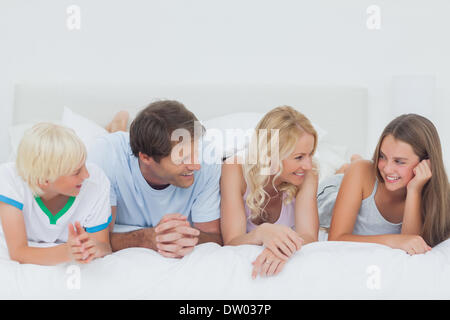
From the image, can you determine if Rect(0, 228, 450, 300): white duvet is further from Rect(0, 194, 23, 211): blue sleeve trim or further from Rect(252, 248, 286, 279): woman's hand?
Rect(0, 194, 23, 211): blue sleeve trim

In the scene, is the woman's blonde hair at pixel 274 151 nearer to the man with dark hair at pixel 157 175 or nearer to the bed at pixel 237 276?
the man with dark hair at pixel 157 175

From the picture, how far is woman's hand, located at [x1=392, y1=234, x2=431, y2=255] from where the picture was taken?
4.14ft

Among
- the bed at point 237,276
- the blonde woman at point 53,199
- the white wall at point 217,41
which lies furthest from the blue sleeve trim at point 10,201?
the white wall at point 217,41

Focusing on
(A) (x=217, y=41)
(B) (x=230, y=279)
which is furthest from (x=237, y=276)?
(A) (x=217, y=41)

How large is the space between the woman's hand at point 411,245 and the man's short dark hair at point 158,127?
656 millimetres

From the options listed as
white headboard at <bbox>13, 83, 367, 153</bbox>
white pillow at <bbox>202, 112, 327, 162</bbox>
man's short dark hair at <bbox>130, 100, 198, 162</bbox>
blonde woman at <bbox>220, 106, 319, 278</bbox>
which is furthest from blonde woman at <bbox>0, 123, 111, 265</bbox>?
white headboard at <bbox>13, 83, 367, 153</bbox>

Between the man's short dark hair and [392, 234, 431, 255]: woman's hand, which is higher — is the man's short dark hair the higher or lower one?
the higher one

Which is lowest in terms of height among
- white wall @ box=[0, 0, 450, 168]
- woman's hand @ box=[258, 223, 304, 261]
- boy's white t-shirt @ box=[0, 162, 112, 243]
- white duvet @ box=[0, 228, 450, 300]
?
Answer: white duvet @ box=[0, 228, 450, 300]

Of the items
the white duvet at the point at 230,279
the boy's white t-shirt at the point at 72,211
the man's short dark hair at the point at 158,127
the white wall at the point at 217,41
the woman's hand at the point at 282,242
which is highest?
the white wall at the point at 217,41

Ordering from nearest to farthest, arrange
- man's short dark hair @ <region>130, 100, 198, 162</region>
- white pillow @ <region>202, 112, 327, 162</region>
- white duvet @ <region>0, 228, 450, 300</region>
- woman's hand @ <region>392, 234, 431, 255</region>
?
white duvet @ <region>0, 228, 450, 300</region>, woman's hand @ <region>392, 234, 431, 255</region>, man's short dark hair @ <region>130, 100, 198, 162</region>, white pillow @ <region>202, 112, 327, 162</region>

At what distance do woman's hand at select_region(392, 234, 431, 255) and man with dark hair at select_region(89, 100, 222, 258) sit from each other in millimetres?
551

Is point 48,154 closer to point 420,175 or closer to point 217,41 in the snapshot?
point 420,175

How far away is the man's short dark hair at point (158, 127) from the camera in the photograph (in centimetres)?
138
